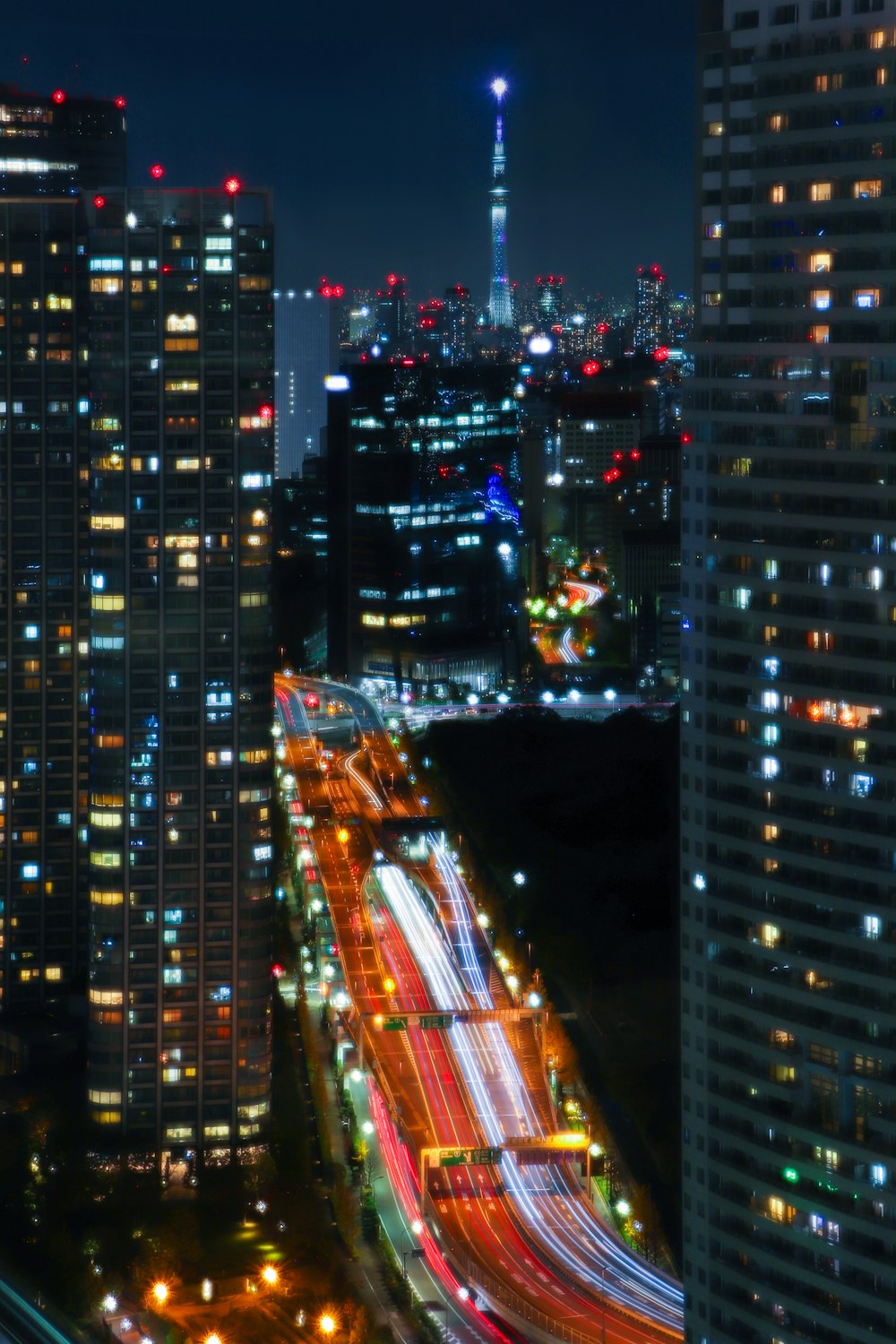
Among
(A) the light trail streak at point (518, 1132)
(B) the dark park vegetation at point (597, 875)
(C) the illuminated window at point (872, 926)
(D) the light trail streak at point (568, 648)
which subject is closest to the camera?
(C) the illuminated window at point (872, 926)

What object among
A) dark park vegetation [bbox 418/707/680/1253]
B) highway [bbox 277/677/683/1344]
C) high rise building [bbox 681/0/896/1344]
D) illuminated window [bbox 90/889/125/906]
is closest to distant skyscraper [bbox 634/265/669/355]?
dark park vegetation [bbox 418/707/680/1253]

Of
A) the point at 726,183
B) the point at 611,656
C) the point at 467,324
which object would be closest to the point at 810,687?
the point at 726,183

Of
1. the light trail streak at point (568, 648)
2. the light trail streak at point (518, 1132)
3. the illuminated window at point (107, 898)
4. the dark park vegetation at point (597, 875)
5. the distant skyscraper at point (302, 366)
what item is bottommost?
the light trail streak at point (518, 1132)

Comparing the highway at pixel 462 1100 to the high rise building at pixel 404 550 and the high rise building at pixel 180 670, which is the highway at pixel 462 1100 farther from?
the high rise building at pixel 404 550

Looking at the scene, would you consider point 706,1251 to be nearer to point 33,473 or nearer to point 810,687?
point 810,687

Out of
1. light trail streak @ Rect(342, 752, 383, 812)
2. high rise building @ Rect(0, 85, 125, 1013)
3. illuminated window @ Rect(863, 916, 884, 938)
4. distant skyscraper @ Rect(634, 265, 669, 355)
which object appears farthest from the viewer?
distant skyscraper @ Rect(634, 265, 669, 355)

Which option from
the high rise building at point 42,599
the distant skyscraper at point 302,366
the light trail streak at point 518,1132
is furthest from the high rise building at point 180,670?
the distant skyscraper at point 302,366

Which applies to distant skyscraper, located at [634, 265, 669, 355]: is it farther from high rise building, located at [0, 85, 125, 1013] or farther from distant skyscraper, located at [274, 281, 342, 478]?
high rise building, located at [0, 85, 125, 1013]

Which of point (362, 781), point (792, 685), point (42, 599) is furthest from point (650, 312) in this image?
point (792, 685)
